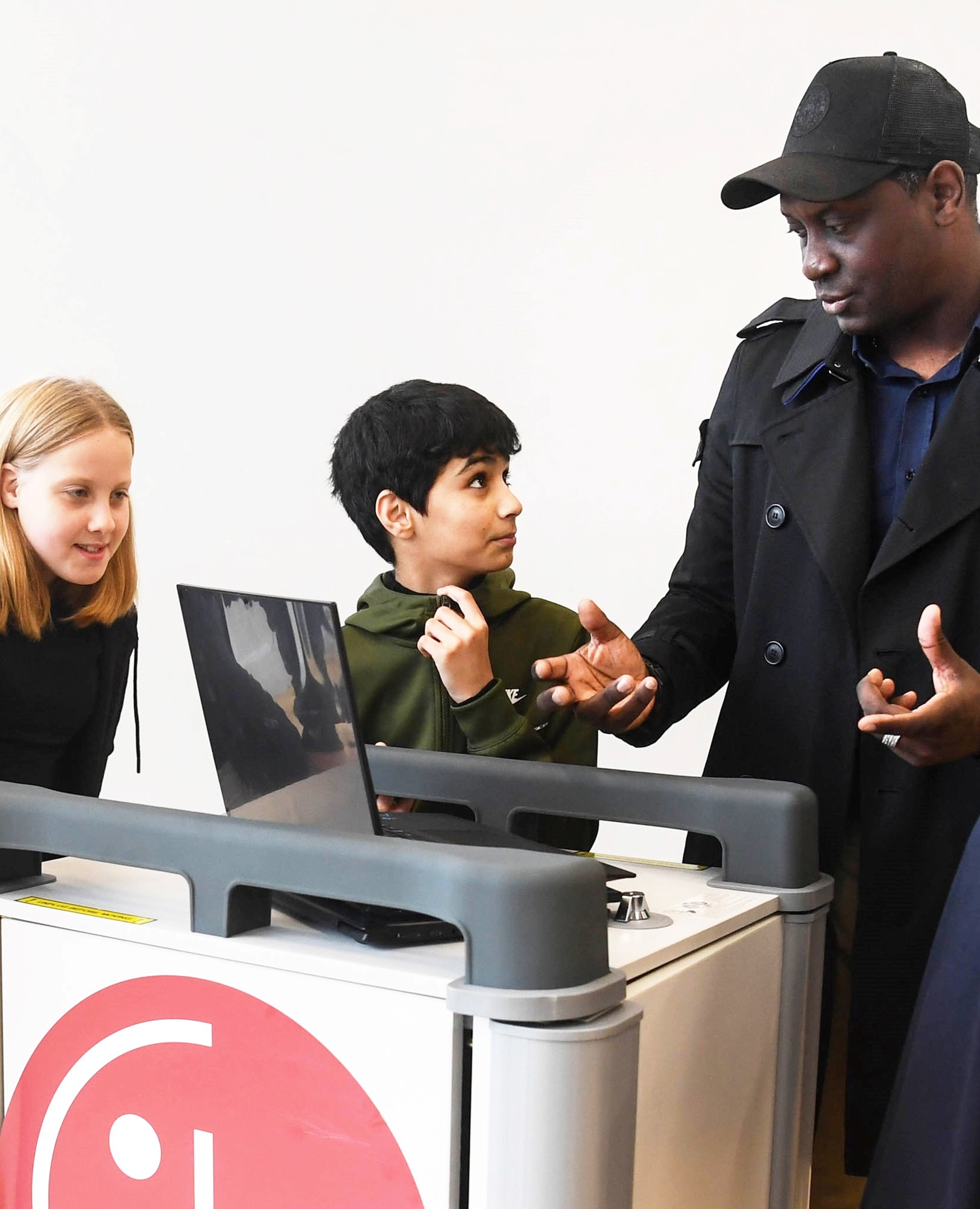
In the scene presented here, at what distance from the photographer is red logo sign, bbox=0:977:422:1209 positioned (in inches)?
34.2

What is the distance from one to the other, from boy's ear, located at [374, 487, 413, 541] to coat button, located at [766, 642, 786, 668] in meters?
0.50

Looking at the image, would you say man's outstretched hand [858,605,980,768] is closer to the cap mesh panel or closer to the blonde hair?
the cap mesh panel

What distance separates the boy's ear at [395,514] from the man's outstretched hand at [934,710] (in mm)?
721

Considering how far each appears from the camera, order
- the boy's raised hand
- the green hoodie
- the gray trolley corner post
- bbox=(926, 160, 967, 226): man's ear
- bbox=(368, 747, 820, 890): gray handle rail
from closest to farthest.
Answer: the gray trolley corner post, bbox=(368, 747, 820, 890): gray handle rail, bbox=(926, 160, 967, 226): man's ear, the boy's raised hand, the green hoodie

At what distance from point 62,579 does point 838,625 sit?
95 centimetres

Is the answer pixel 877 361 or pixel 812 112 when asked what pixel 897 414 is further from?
pixel 812 112

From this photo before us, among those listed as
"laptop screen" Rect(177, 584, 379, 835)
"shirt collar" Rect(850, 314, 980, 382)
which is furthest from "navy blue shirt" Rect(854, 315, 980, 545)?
"laptop screen" Rect(177, 584, 379, 835)

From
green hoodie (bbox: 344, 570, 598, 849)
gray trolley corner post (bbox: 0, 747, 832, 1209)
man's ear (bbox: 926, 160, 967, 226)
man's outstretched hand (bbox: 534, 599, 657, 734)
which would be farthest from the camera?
green hoodie (bbox: 344, 570, 598, 849)

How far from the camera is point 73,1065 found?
3.16 ft

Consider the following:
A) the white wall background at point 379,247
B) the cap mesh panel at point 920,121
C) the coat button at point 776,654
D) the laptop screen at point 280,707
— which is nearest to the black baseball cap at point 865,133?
the cap mesh panel at point 920,121

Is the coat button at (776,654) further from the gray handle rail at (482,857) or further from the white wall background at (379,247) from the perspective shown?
the white wall background at (379,247)

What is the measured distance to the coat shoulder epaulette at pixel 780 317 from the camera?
1608mm

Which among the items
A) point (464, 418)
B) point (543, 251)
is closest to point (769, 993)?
point (464, 418)

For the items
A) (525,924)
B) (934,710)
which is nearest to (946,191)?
(934,710)
